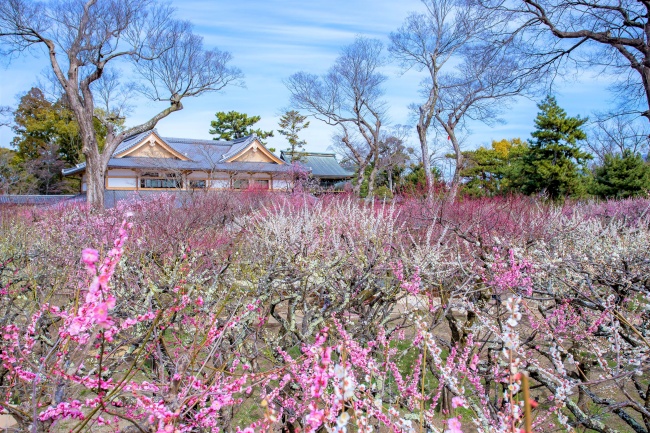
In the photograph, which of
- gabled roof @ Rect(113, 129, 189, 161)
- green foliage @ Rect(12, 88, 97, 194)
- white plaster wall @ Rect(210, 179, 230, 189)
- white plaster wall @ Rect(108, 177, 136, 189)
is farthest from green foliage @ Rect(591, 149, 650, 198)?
green foliage @ Rect(12, 88, 97, 194)

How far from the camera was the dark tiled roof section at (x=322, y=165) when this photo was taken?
3250 centimetres

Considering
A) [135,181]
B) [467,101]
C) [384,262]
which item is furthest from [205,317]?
[135,181]

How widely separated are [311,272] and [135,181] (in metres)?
21.7

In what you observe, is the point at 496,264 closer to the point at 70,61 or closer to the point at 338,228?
the point at 338,228

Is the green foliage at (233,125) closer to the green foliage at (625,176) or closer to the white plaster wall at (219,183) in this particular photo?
the white plaster wall at (219,183)

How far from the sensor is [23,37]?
48.4 feet

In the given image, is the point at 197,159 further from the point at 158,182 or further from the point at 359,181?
the point at 359,181

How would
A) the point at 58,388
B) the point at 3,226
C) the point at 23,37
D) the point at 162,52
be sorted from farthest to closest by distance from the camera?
the point at 162,52
the point at 23,37
the point at 3,226
the point at 58,388

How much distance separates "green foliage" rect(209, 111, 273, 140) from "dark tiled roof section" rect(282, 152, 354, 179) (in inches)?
130

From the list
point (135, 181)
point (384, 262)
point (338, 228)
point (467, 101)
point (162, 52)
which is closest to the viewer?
point (384, 262)

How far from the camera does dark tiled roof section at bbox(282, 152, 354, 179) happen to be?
107ft

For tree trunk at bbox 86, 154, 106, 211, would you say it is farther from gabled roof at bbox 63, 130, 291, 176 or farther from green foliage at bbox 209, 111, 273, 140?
green foliage at bbox 209, 111, 273, 140

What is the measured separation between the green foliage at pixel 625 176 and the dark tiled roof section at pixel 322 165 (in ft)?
58.1

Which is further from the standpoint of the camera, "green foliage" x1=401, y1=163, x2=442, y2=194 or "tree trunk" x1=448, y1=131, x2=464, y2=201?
"tree trunk" x1=448, y1=131, x2=464, y2=201
